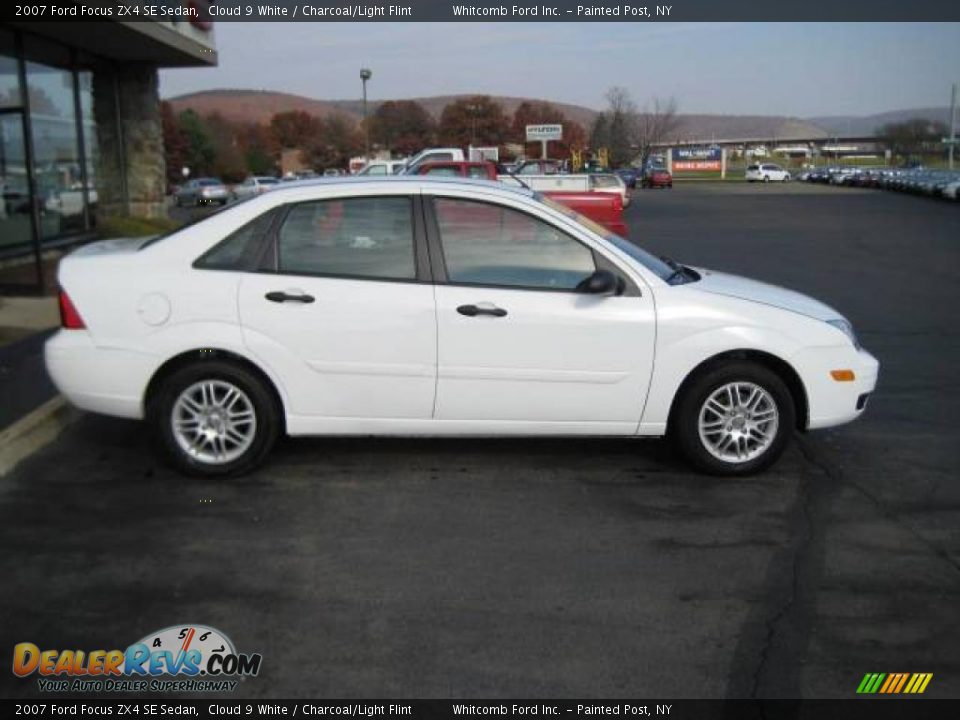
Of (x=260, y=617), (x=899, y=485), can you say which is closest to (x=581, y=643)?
(x=260, y=617)

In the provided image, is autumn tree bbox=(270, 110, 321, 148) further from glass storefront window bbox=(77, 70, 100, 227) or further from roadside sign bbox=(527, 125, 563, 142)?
glass storefront window bbox=(77, 70, 100, 227)

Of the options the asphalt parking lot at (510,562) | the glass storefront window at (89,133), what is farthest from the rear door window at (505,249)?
the glass storefront window at (89,133)

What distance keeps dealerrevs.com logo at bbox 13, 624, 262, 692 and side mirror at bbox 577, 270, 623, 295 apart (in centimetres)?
257

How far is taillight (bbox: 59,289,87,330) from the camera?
5098mm

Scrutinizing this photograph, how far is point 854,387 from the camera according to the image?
208 inches

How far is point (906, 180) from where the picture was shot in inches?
1948

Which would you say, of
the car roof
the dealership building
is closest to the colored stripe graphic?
the car roof

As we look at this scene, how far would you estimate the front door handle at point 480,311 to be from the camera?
5.02 m

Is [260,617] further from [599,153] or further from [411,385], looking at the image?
[599,153]

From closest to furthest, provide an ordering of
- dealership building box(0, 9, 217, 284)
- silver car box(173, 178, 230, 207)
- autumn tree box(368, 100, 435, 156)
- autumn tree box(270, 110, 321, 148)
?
1. dealership building box(0, 9, 217, 284)
2. silver car box(173, 178, 230, 207)
3. autumn tree box(368, 100, 435, 156)
4. autumn tree box(270, 110, 321, 148)

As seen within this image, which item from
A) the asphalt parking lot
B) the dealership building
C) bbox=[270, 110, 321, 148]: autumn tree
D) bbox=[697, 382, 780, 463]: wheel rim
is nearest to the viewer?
the asphalt parking lot

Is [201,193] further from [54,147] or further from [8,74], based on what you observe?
[8,74]

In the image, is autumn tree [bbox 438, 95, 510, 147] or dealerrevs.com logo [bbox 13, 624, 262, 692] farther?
autumn tree [bbox 438, 95, 510, 147]

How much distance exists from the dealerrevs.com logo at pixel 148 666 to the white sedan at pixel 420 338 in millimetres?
1786
